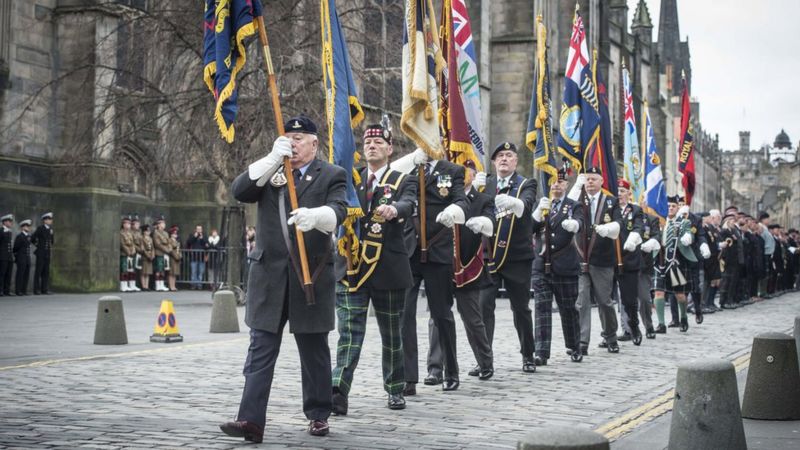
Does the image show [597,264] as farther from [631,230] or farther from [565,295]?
[631,230]

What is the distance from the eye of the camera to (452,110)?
11.1 meters

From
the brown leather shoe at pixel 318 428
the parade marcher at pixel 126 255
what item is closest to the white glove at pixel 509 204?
the brown leather shoe at pixel 318 428

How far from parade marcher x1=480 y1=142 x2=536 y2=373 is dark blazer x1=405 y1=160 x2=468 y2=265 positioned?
1.67 metres

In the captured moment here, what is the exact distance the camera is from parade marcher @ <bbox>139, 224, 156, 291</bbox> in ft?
93.3

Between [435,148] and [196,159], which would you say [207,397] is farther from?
[196,159]

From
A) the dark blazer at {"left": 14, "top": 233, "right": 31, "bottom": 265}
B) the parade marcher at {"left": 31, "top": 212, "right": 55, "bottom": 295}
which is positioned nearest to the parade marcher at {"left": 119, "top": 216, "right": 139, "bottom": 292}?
the parade marcher at {"left": 31, "top": 212, "right": 55, "bottom": 295}

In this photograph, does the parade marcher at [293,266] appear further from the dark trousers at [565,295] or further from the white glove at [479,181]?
the dark trousers at [565,295]

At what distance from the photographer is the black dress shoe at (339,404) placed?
814 cm

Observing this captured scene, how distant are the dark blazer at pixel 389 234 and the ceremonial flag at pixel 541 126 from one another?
496 cm

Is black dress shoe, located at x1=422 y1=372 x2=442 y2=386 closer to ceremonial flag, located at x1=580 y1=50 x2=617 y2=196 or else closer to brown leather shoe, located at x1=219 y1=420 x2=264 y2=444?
brown leather shoe, located at x1=219 y1=420 x2=264 y2=444

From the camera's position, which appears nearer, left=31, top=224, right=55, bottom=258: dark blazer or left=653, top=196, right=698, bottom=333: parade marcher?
left=653, top=196, right=698, bottom=333: parade marcher

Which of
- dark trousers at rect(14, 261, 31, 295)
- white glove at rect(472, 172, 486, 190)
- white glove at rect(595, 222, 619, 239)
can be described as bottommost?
dark trousers at rect(14, 261, 31, 295)

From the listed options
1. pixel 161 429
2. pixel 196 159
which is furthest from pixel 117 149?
pixel 161 429

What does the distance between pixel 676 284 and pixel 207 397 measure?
1055cm
